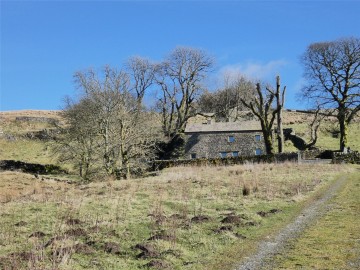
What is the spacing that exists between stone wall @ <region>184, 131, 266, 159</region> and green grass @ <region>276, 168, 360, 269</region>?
47.1m

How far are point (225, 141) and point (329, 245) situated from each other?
5344 centimetres

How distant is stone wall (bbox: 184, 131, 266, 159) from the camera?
6425 cm

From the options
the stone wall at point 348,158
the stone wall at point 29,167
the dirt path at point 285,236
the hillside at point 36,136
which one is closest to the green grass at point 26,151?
the hillside at point 36,136

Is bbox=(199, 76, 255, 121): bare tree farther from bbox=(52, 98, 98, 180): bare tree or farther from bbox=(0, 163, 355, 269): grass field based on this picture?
bbox=(0, 163, 355, 269): grass field

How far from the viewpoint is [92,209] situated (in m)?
17.5

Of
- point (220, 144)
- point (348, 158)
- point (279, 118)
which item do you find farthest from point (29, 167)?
point (348, 158)

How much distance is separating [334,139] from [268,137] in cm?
2461

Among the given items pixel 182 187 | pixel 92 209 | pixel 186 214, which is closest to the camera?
pixel 186 214

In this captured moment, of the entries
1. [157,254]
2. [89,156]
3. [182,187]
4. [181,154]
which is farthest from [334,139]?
[157,254]

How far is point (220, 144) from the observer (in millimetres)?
64875

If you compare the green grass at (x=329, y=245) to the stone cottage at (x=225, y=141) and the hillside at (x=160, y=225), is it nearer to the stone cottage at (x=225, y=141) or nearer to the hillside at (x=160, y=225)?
the hillside at (x=160, y=225)

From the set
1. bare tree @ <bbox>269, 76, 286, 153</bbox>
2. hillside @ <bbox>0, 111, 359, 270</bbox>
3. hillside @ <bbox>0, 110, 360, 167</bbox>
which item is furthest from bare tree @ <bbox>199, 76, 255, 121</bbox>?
hillside @ <bbox>0, 111, 359, 270</bbox>

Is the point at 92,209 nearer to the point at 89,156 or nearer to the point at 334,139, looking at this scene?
the point at 89,156

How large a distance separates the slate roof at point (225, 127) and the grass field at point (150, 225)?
39.4 meters
